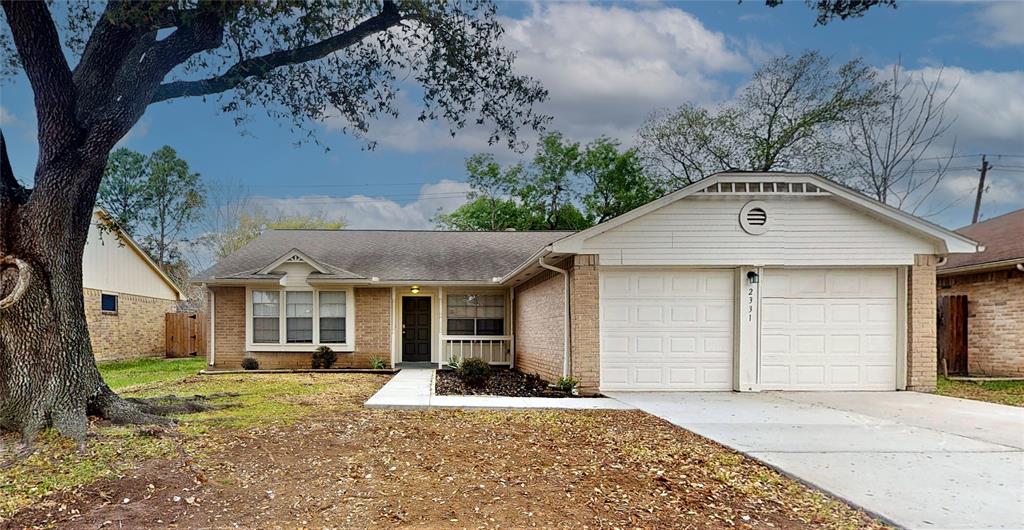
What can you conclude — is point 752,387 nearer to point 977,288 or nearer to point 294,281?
point 977,288

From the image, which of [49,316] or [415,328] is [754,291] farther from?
[49,316]

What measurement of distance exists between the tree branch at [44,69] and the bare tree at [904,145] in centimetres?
2581

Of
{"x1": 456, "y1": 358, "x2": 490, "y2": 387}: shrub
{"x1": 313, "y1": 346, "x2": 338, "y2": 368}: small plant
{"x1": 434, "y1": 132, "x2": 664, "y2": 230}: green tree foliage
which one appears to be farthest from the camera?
{"x1": 434, "y1": 132, "x2": 664, "y2": 230}: green tree foliage

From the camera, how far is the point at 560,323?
33.6ft

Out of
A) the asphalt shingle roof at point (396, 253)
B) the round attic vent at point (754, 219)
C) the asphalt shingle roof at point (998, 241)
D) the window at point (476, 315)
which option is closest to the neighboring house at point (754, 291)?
the round attic vent at point (754, 219)

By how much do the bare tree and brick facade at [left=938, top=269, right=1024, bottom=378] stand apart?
435 inches

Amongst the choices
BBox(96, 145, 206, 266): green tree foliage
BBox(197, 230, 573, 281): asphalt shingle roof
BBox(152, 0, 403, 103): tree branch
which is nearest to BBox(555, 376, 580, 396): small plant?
BBox(197, 230, 573, 281): asphalt shingle roof

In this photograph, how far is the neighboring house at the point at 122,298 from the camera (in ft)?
55.3

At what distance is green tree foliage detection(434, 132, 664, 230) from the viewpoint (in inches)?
1141

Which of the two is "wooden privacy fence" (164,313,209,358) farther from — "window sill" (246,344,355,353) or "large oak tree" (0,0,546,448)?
"large oak tree" (0,0,546,448)

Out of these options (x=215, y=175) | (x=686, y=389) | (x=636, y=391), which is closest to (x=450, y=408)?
(x=636, y=391)

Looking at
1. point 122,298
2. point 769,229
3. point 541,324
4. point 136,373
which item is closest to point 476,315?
point 541,324

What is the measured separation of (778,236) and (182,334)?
20.5 m

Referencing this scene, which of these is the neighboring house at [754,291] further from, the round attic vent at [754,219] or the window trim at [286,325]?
the window trim at [286,325]
